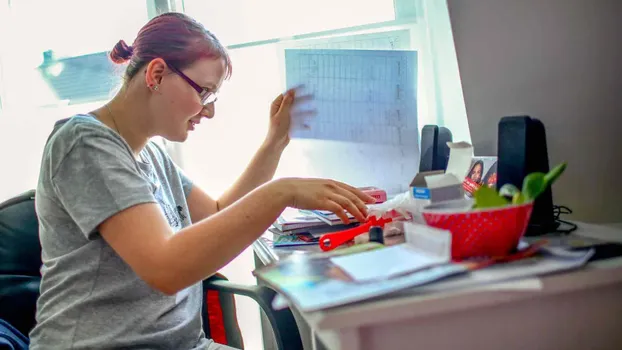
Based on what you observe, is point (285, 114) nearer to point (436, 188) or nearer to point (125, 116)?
point (125, 116)

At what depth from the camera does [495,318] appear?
1.88 feet

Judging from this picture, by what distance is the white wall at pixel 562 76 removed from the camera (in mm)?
1034

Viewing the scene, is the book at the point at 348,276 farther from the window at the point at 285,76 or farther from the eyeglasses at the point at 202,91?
the window at the point at 285,76

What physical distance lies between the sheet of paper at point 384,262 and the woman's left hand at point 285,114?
0.60 meters

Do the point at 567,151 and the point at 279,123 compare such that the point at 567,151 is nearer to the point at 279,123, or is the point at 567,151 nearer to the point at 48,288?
the point at 279,123

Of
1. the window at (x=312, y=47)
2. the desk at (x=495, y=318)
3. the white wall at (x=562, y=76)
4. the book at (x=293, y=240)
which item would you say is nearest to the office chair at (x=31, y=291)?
the book at (x=293, y=240)

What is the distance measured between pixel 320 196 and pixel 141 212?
0.90 feet

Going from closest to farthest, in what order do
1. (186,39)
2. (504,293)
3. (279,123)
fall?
(504,293)
(186,39)
(279,123)

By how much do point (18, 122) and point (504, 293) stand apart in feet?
5.08

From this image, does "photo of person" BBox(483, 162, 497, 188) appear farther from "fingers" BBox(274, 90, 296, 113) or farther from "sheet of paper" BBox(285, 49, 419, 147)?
"fingers" BBox(274, 90, 296, 113)

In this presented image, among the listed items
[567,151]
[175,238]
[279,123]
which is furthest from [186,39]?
[567,151]

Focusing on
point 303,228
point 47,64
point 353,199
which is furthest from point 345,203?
point 47,64

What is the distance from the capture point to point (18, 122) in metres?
1.52

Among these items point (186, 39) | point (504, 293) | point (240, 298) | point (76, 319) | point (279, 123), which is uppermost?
point (186, 39)
